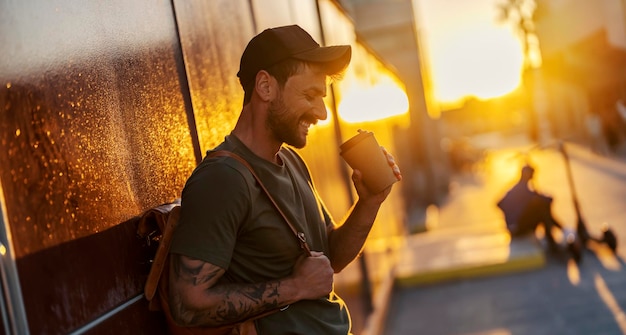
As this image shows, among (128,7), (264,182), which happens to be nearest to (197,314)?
(264,182)

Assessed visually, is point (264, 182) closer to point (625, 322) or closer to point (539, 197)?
point (625, 322)

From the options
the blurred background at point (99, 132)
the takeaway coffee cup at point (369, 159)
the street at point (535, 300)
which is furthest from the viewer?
the street at point (535, 300)

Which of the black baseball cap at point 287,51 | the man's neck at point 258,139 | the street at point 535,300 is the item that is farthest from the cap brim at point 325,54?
the street at point 535,300

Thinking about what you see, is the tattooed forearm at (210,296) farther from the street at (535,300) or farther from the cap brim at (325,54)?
the street at (535,300)

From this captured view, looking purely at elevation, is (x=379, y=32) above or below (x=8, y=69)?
above

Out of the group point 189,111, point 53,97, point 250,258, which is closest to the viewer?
point 53,97

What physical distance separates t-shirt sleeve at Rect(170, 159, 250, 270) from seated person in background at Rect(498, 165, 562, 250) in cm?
916

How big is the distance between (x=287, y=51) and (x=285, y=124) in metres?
0.21

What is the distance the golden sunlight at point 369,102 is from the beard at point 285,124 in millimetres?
6213

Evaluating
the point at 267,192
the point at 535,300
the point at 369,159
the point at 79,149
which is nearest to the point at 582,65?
the point at 535,300

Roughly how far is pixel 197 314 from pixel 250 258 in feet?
0.83

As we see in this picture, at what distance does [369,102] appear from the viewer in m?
12.7

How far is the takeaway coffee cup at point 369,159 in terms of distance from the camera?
2.81m

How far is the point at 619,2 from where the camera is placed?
3206cm
